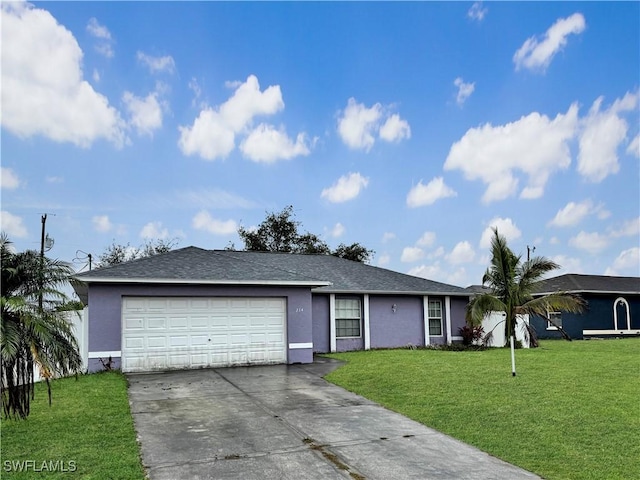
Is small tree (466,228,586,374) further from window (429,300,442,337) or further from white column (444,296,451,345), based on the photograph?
window (429,300,442,337)

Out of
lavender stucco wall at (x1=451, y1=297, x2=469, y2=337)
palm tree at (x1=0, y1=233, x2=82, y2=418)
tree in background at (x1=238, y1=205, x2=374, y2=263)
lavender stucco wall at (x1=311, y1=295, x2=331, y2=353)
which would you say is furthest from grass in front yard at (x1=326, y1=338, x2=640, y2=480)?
tree in background at (x1=238, y1=205, x2=374, y2=263)

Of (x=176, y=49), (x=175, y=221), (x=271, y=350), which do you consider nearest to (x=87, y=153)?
(x=176, y=49)

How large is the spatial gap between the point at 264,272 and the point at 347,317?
4.34m

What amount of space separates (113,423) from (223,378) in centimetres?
464

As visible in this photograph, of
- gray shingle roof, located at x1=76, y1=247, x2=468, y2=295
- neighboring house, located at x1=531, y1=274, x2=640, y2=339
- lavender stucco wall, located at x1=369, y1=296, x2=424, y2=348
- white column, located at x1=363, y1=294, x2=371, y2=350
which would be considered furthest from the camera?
neighboring house, located at x1=531, y1=274, x2=640, y2=339

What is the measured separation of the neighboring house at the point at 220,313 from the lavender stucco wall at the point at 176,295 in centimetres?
2

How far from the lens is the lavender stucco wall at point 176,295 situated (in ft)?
43.0

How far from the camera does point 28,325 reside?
7.34m

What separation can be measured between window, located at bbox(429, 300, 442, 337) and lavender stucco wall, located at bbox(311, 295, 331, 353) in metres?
4.53

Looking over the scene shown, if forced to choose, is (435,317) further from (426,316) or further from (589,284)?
(589,284)

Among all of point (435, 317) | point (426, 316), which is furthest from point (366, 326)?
point (435, 317)

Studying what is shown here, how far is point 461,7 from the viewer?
16203mm

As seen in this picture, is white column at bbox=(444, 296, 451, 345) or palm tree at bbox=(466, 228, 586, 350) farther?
white column at bbox=(444, 296, 451, 345)

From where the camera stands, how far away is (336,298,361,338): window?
18.3 meters
